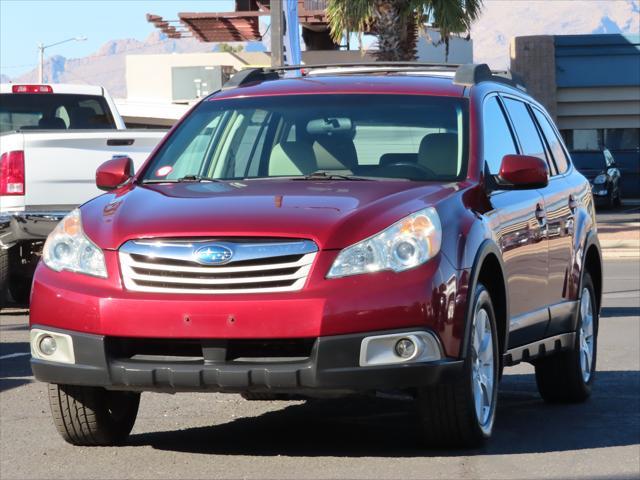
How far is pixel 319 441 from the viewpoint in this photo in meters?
7.21

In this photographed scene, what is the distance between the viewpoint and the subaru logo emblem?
20.3ft

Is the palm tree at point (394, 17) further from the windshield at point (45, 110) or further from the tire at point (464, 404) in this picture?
the tire at point (464, 404)

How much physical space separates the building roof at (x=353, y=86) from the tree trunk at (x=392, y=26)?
71.1ft

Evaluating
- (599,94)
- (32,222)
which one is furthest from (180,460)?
(599,94)

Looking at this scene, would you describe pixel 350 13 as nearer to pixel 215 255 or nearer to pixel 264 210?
pixel 264 210

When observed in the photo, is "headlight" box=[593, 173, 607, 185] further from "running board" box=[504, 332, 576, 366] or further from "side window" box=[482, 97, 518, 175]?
"side window" box=[482, 97, 518, 175]

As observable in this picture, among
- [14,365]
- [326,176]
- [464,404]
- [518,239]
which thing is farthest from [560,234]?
[14,365]

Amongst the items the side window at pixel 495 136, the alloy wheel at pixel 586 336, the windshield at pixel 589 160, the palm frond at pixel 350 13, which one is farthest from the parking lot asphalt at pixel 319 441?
the windshield at pixel 589 160

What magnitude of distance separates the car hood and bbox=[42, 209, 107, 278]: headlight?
0.17ft

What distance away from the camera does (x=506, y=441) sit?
287 inches

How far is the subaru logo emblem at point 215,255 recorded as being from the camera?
6191 millimetres

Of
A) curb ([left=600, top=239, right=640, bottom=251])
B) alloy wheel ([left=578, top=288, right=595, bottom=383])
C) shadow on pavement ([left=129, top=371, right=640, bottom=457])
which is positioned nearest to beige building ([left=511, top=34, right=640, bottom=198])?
curb ([left=600, top=239, right=640, bottom=251])

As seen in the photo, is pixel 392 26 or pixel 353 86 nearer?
pixel 353 86

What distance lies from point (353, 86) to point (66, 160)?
232 inches
